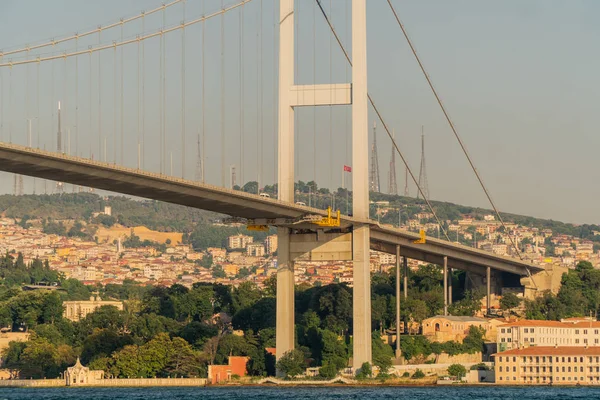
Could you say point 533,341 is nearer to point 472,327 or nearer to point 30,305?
point 472,327

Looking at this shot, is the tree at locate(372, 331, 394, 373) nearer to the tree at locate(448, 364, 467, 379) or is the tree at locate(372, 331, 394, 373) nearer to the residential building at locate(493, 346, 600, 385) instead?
the tree at locate(448, 364, 467, 379)

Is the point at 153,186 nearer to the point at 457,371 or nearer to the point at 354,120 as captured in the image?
the point at 354,120

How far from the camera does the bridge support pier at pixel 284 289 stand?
207ft

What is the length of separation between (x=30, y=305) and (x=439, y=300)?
28575 millimetres

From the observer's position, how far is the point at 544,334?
73.5 meters

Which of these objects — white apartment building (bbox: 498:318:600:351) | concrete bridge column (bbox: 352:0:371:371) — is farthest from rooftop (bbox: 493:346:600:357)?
concrete bridge column (bbox: 352:0:371:371)

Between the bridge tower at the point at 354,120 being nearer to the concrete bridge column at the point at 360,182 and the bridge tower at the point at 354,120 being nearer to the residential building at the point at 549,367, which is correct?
the concrete bridge column at the point at 360,182

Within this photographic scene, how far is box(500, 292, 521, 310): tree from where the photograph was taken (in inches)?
3248

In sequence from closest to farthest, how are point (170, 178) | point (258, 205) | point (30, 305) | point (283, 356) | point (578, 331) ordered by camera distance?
point (170, 178) < point (258, 205) < point (283, 356) < point (578, 331) < point (30, 305)

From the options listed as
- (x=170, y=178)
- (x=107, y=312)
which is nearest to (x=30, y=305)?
(x=107, y=312)

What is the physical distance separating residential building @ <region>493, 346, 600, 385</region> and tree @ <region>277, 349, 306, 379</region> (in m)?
8.92

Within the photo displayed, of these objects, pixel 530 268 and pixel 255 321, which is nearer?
pixel 255 321

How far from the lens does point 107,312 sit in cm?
8688

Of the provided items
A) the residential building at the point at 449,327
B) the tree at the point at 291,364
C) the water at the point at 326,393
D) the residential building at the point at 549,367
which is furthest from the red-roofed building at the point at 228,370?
the residential building at the point at 549,367
